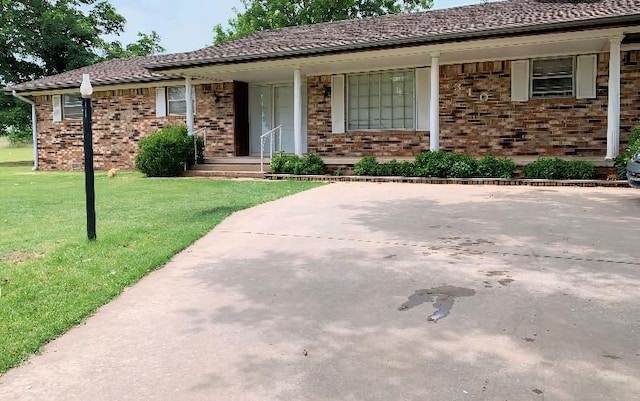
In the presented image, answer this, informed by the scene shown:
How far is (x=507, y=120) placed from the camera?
1338 cm

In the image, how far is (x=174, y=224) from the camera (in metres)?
6.94

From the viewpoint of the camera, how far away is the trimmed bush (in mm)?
14344

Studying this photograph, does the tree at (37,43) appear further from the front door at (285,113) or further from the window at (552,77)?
the window at (552,77)

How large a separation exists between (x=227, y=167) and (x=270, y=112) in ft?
10.3

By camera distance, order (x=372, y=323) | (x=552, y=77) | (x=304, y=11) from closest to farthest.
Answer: (x=372, y=323) → (x=552, y=77) → (x=304, y=11)

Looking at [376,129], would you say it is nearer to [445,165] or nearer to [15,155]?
[445,165]

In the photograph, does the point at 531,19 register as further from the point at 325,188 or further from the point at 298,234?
the point at 298,234

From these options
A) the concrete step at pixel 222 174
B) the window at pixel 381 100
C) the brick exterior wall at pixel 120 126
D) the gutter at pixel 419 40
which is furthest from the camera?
the brick exterior wall at pixel 120 126

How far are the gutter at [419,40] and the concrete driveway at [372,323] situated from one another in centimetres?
532

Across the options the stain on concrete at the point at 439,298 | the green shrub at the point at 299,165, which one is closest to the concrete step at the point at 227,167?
the green shrub at the point at 299,165

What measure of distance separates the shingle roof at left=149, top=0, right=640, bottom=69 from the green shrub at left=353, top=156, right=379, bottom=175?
256cm

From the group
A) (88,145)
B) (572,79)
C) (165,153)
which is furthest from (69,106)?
(572,79)

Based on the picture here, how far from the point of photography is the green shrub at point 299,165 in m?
13.3

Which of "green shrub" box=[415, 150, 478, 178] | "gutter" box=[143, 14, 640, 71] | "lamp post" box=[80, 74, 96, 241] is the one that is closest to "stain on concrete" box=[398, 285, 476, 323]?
"lamp post" box=[80, 74, 96, 241]
